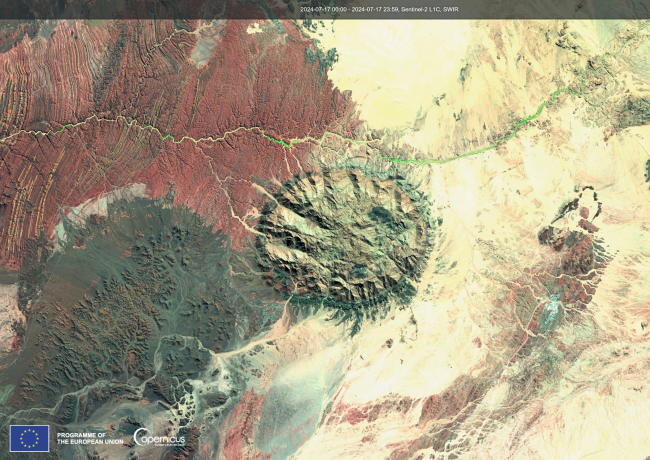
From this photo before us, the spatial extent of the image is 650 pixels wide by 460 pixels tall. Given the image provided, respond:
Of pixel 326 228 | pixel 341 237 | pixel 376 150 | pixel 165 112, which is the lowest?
pixel 341 237

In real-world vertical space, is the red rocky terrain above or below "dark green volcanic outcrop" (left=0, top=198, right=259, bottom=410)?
above

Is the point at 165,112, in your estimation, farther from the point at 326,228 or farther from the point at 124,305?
the point at 326,228

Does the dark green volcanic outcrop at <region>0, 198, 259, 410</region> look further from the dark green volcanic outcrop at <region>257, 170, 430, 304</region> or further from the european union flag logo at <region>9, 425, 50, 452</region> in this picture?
the dark green volcanic outcrop at <region>257, 170, 430, 304</region>

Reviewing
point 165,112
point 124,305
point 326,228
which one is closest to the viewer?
point 124,305

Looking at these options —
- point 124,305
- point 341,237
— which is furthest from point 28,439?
point 341,237

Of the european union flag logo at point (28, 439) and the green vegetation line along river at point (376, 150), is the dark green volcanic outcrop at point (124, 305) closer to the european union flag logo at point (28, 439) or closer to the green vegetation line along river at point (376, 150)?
the european union flag logo at point (28, 439)

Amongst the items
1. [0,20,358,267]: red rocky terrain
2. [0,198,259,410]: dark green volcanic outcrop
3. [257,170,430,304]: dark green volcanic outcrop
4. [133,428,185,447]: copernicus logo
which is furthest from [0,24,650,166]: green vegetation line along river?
[133,428,185,447]: copernicus logo

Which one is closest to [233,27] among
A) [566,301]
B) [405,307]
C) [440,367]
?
[405,307]

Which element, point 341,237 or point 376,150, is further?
point 376,150
